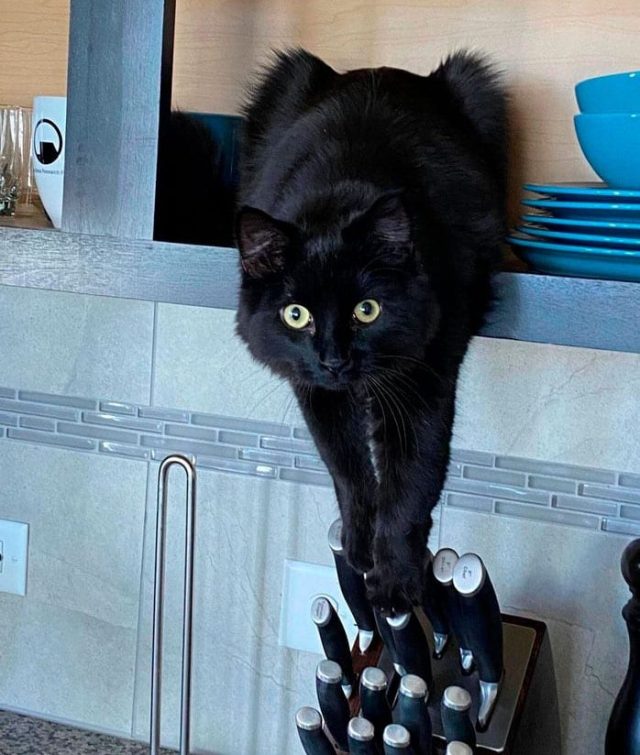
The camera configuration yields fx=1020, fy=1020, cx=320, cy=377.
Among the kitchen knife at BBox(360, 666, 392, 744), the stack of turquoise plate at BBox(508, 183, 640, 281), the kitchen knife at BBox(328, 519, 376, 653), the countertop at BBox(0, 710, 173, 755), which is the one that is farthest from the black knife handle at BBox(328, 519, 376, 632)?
the countertop at BBox(0, 710, 173, 755)

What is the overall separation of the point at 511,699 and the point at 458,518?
0.25 m

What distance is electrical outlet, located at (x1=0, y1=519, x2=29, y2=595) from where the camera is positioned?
1384mm

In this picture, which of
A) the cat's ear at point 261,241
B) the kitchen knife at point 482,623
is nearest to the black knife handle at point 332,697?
the kitchen knife at point 482,623

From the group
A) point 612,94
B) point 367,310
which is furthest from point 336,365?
point 612,94

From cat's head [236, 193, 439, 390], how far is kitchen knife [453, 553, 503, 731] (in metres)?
0.20

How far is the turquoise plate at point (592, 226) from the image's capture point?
2.61 ft

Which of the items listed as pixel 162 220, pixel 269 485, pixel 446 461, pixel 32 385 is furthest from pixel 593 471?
pixel 32 385

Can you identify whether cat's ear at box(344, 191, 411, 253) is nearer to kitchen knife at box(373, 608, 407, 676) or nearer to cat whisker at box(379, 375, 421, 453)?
cat whisker at box(379, 375, 421, 453)

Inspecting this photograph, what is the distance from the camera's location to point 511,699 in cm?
98

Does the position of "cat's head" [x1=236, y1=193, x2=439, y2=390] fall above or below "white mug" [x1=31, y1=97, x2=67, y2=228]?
below

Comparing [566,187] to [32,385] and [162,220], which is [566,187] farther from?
[32,385]

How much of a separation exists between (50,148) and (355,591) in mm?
549

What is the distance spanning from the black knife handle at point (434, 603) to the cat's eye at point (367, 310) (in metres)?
0.24

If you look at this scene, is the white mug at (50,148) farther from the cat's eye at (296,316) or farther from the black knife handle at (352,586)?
the black knife handle at (352,586)
